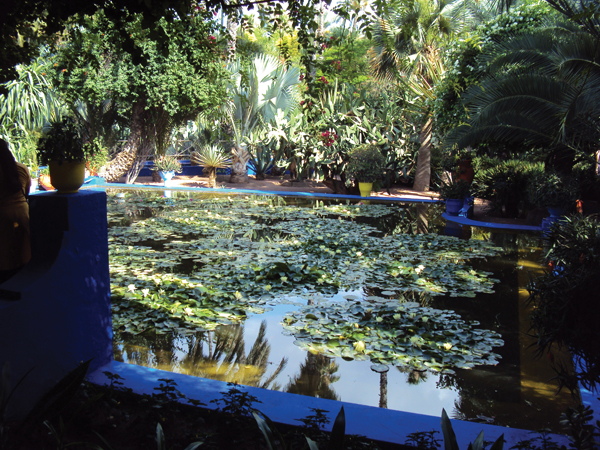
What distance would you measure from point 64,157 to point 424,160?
1513cm

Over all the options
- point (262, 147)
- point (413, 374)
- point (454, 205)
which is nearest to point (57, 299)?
point (413, 374)

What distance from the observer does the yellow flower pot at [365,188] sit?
52.4ft

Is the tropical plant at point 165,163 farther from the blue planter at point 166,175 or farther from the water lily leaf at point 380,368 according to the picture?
the water lily leaf at point 380,368

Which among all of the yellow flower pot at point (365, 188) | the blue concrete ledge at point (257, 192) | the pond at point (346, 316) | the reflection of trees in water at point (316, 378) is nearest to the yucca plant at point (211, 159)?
the blue concrete ledge at point (257, 192)

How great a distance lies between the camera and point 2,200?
3127 millimetres

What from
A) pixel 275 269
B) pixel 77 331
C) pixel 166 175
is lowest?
pixel 275 269

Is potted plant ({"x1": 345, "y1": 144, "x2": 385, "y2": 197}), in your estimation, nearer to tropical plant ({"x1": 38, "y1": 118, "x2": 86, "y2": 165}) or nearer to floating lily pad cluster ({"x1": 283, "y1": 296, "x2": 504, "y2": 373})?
floating lily pad cluster ({"x1": 283, "y1": 296, "x2": 504, "y2": 373})

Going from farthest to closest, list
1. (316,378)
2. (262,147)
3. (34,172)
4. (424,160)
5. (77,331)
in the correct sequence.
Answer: (262,147) → (424,160) → (34,172) → (316,378) → (77,331)

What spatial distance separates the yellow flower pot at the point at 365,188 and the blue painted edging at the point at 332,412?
13163 millimetres

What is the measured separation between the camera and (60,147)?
3.43 metres

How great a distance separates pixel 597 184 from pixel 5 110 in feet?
55.1

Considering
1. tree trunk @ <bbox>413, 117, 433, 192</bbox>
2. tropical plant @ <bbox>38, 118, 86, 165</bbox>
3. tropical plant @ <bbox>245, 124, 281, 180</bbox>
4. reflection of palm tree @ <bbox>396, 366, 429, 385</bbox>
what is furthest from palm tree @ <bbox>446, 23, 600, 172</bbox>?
tropical plant @ <bbox>245, 124, 281, 180</bbox>

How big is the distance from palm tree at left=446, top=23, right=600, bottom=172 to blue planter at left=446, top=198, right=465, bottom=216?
2.05 metres

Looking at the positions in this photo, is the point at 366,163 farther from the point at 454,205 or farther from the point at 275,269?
the point at 275,269
